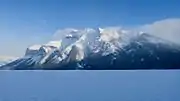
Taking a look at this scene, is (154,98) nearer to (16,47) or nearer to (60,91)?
(60,91)

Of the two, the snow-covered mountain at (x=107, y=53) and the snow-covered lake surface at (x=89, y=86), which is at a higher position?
the snow-covered mountain at (x=107, y=53)

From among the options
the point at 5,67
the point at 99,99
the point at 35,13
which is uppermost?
the point at 35,13

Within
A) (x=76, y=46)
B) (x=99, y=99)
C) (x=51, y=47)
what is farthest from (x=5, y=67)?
(x=99, y=99)

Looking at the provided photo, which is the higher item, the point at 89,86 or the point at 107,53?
the point at 107,53

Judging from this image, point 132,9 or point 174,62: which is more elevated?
point 132,9
